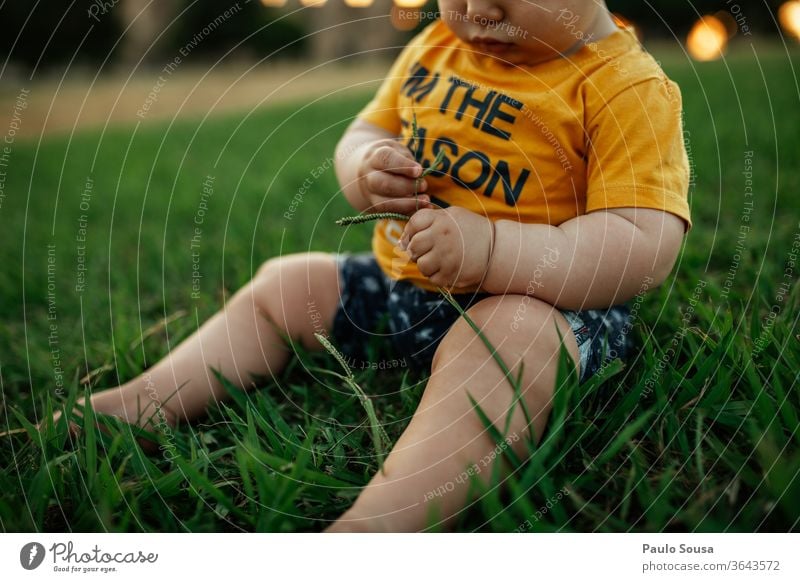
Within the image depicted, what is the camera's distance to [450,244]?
52 cm

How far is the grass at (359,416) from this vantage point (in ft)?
1.59

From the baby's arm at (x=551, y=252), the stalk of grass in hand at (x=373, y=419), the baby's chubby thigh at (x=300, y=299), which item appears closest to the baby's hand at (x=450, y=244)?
the baby's arm at (x=551, y=252)

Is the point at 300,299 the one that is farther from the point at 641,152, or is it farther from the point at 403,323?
the point at 641,152

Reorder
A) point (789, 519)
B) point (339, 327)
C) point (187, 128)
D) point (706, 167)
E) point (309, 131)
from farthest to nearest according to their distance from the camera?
point (187, 128) < point (309, 131) < point (706, 167) < point (339, 327) < point (789, 519)

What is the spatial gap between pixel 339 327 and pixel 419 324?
0.14 m

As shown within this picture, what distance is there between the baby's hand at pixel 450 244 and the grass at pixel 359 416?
0.13m

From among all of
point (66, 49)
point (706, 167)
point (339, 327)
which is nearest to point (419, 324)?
point (339, 327)

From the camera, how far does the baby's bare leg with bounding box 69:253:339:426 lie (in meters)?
0.67

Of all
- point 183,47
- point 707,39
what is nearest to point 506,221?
point 707,39

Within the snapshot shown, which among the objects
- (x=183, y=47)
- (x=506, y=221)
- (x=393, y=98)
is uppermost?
(x=183, y=47)

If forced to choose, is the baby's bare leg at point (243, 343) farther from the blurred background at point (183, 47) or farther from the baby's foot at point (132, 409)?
the blurred background at point (183, 47)

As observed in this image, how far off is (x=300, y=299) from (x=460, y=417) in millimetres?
328
